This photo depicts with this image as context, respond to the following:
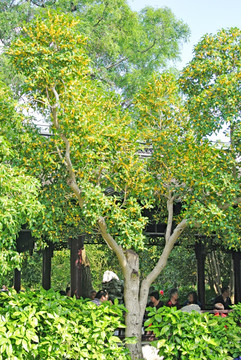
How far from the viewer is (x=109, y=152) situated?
305 inches

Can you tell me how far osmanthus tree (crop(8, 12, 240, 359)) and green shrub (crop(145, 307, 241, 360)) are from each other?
0.74 meters

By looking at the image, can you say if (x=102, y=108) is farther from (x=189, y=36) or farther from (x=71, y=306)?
(x=189, y=36)

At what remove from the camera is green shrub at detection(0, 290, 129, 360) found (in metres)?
6.57

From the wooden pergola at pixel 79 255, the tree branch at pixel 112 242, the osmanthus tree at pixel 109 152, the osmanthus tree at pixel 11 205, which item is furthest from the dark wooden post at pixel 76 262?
the osmanthus tree at pixel 11 205

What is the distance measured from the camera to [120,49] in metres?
18.2

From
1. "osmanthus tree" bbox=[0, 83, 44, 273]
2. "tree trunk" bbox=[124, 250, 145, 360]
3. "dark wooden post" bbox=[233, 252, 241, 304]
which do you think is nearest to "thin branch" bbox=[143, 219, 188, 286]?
"tree trunk" bbox=[124, 250, 145, 360]

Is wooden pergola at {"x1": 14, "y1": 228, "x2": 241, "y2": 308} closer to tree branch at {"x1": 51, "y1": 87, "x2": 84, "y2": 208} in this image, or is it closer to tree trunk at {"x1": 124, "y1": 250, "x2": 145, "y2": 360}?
tree trunk at {"x1": 124, "y1": 250, "x2": 145, "y2": 360}

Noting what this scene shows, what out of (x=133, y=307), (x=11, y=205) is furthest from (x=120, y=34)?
(x=11, y=205)

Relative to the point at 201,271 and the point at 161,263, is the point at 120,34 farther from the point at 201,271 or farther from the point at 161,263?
the point at 161,263

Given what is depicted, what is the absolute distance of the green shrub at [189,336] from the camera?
24.6ft

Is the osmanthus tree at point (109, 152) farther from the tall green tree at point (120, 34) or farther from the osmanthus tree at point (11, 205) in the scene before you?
the tall green tree at point (120, 34)

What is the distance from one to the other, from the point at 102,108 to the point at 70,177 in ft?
4.60

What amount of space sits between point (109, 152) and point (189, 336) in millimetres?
3086

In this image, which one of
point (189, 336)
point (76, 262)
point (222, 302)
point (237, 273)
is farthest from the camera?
point (237, 273)
